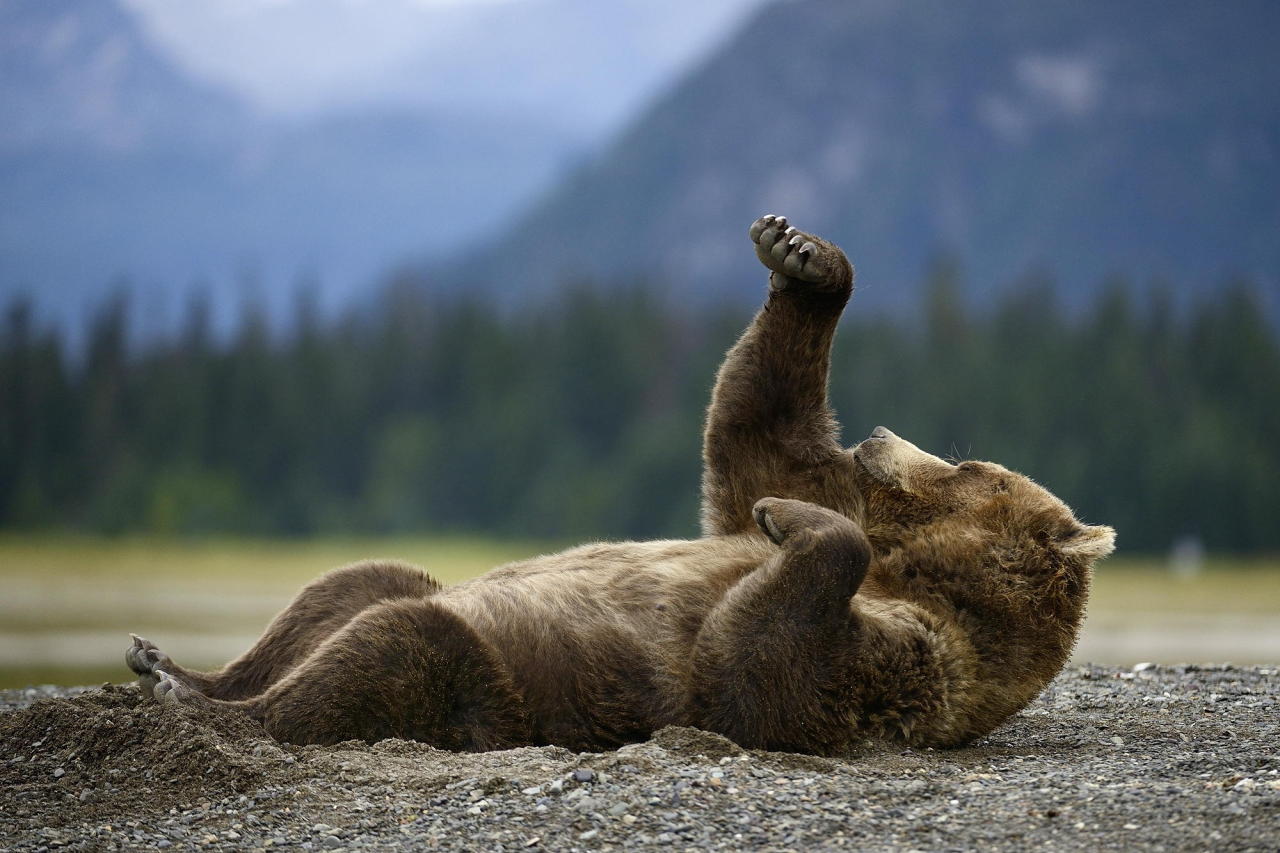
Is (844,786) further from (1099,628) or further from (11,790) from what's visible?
(1099,628)


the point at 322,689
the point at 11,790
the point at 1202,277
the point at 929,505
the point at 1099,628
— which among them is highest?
the point at 1202,277

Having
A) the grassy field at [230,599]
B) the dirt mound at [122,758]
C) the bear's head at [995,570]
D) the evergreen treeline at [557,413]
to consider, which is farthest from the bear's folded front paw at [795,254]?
the evergreen treeline at [557,413]

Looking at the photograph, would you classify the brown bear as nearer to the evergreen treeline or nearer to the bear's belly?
the bear's belly

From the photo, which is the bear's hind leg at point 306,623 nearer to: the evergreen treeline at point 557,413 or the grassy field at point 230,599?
the grassy field at point 230,599

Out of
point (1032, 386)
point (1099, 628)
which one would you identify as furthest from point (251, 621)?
point (1032, 386)

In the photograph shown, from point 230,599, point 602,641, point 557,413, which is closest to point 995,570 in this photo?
point 602,641

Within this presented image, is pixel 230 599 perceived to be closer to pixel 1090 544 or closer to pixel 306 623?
pixel 306 623

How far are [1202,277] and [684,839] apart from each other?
204m

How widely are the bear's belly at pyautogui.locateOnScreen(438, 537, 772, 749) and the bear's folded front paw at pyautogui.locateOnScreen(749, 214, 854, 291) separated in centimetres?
160

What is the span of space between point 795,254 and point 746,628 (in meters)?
2.14

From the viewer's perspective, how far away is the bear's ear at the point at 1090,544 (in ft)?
21.0

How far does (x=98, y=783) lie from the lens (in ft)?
18.6

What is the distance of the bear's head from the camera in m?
6.32

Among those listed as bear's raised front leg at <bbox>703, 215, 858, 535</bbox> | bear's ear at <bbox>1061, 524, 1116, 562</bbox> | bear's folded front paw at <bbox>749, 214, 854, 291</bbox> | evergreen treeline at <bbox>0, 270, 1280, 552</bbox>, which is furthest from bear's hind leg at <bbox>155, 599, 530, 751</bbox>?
evergreen treeline at <bbox>0, 270, 1280, 552</bbox>
